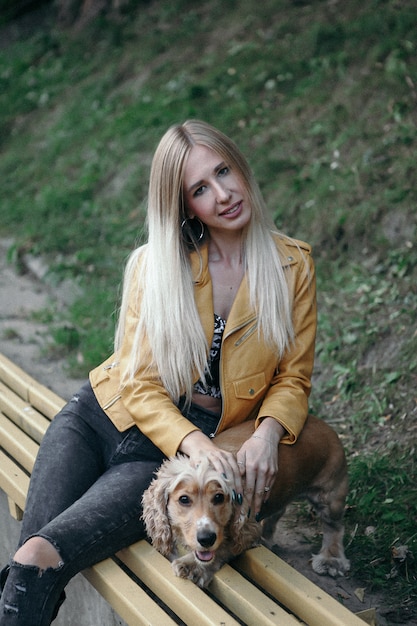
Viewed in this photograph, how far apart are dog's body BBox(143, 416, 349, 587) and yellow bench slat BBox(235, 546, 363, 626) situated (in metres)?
0.07

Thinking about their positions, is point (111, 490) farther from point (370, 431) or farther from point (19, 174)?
point (19, 174)

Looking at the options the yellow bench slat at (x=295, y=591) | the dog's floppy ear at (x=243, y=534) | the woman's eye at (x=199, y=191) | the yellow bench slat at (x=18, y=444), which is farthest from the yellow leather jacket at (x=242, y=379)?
the yellow bench slat at (x=18, y=444)

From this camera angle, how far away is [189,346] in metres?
3.43

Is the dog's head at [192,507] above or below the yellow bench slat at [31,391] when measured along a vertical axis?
above

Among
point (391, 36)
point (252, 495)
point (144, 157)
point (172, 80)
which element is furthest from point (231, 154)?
point (172, 80)

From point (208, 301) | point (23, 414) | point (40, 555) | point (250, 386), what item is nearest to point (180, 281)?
point (208, 301)

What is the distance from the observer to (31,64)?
12914 millimetres

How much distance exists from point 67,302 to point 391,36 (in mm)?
3721

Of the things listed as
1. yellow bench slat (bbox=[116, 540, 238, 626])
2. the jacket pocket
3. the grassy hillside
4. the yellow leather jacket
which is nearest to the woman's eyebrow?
the yellow leather jacket

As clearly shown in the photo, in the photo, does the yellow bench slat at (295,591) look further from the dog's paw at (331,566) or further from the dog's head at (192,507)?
the dog's paw at (331,566)

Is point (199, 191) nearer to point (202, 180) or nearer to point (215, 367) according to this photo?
point (202, 180)

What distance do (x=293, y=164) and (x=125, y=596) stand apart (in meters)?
4.87

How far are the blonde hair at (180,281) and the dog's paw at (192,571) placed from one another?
2.24 ft

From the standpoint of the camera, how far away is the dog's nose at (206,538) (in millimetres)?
2922
